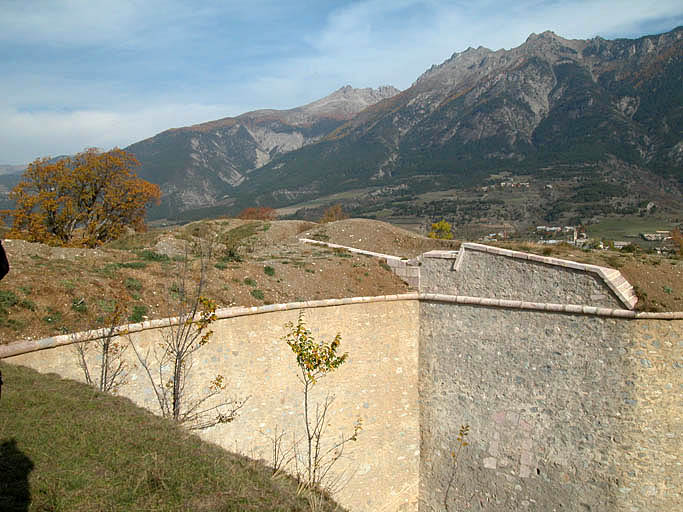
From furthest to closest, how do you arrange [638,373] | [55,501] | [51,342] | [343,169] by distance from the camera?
[343,169]
[638,373]
[51,342]
[55,501]

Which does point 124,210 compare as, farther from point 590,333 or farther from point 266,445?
point 590,333

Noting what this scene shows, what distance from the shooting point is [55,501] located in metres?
3.62

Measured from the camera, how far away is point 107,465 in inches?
169

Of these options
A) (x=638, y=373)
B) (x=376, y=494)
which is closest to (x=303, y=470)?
(x=376, y=494)

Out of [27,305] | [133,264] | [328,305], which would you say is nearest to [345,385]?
[328,305]

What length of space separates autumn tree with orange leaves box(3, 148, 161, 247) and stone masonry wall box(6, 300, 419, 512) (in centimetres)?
1484

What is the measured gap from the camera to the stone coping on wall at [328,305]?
6.86 m

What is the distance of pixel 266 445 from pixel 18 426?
501 cm

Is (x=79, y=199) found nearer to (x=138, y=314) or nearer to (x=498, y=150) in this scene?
(x=138, y=314)

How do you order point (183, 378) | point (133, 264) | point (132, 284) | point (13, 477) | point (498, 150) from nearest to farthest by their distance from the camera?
point (13, 477), point (183, 378), point (132, 284), point (133, 264), point (498, 150)

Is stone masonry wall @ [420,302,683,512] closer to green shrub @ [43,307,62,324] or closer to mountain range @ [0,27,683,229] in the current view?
green shrub @ [43,307,62,324]

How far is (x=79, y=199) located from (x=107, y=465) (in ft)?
70.0

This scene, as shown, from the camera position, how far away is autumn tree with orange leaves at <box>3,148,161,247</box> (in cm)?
2077

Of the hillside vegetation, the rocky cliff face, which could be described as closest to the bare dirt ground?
the hillside vegetation
